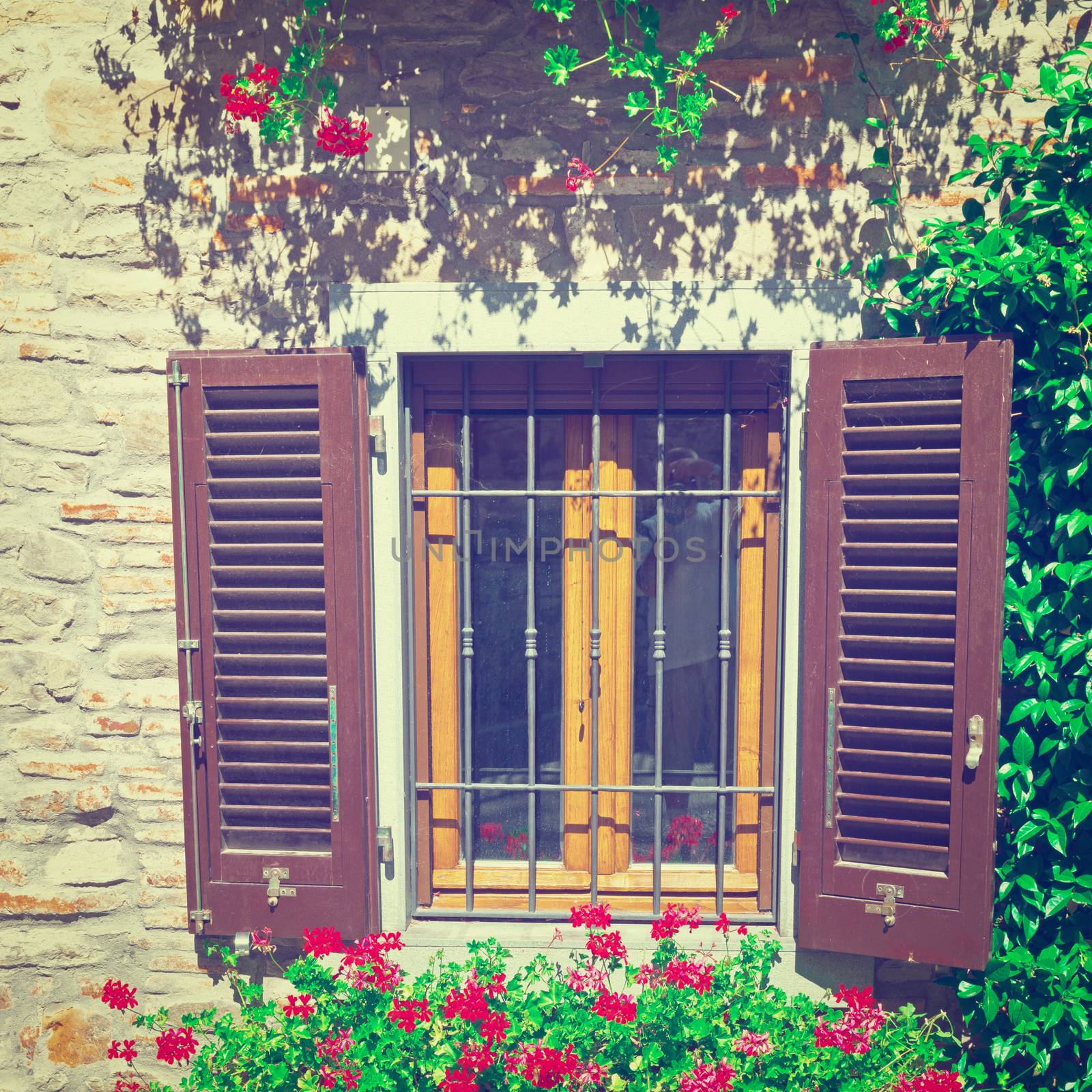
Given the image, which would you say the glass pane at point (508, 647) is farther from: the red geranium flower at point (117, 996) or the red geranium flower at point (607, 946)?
the red geranium flower at point (117, 996)

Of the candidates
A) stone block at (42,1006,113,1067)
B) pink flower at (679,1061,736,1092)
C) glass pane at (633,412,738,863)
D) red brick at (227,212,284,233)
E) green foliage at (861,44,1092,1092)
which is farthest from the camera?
stone block at (42,1006,113,1067)

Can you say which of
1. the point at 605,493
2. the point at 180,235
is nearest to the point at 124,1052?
the point at 605,493

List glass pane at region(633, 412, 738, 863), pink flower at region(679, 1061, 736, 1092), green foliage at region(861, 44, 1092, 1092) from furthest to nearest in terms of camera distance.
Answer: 1. glass pane at region(633, 412, 738, 863)
2. green foliage at region(861, 44, 1092, 1092)
3. pink flower at region(679, 1061, 736, 1092)

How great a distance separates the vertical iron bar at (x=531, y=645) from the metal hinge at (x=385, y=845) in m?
0.46

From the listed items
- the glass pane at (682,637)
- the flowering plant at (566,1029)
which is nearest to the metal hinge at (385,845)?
the flowering plant at (566,1029)

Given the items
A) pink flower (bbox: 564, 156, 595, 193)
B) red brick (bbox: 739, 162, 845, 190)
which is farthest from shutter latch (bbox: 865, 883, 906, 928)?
pink flower (bbox: 564, 156, 595, 193)

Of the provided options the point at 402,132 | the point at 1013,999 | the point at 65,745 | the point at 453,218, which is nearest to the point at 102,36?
the point at 402,132

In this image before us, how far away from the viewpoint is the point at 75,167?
3047mm

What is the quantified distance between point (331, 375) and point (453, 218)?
0.64 metres

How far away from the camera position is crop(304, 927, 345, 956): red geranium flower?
2.87 meters

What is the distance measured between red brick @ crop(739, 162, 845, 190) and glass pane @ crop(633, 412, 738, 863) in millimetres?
734

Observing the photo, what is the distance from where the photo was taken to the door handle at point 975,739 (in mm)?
2736

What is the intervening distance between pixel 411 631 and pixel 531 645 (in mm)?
414

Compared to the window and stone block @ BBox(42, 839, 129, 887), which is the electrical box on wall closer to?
the window
